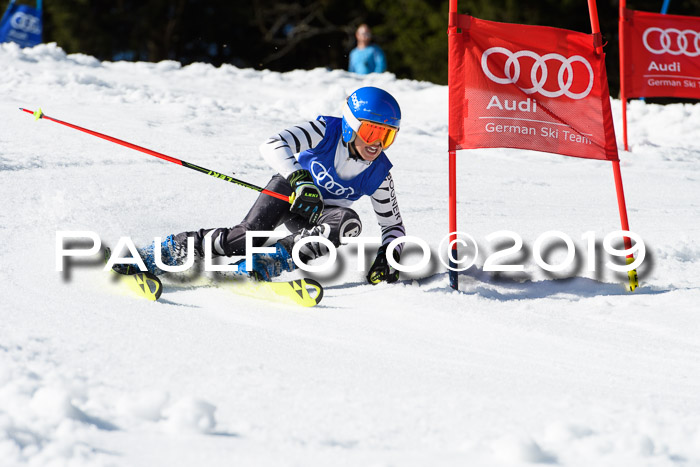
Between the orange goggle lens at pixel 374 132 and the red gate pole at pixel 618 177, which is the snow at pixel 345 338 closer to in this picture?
the red gate pole at pixel 618 177

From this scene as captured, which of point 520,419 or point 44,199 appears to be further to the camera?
point 44,199

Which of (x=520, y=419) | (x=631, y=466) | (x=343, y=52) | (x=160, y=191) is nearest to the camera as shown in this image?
(x=631, y=466)

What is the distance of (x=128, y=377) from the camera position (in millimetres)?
2680

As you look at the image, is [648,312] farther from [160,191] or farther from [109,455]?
[160,191]

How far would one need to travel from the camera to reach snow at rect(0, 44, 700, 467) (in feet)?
7.60

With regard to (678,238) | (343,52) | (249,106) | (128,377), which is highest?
(343,52)

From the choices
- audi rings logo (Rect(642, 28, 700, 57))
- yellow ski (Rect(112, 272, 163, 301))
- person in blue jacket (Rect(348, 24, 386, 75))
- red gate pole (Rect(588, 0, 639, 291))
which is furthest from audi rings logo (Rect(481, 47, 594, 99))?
person in blue jacket (Rect(348, 24, 386, 75))

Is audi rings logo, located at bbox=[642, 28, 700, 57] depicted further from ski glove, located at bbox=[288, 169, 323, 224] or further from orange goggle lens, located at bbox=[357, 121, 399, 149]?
ski glove, located at bbox=[288, 169, 323, 224]

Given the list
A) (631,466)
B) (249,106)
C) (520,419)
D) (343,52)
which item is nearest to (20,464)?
(520,419)

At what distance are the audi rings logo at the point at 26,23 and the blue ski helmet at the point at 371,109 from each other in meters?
11.0

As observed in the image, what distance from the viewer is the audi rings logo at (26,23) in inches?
536

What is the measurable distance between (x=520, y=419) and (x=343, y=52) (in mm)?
22142

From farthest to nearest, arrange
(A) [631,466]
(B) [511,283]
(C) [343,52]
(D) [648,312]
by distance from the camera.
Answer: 1. (C) [343,52]
2. (B) [511,283]
3. (D) [648,312]
4. (A) [631,466]

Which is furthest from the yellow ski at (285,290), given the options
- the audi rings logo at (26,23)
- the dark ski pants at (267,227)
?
the audi rings logo at (26,23)
